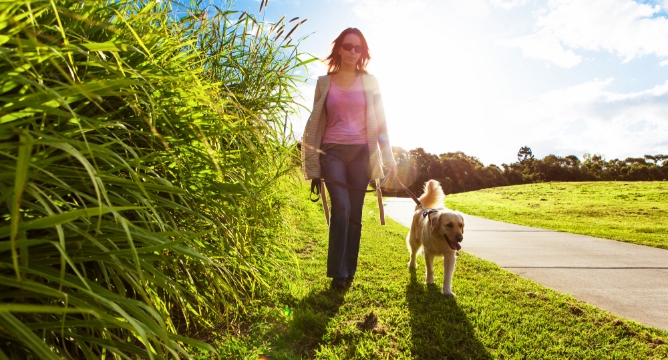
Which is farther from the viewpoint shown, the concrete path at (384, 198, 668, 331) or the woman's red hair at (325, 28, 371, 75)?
the woman's red hair at (325, 28, 371, 75)

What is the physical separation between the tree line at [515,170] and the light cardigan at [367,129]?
3237 cm

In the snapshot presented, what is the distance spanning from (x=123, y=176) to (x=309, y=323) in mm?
1628

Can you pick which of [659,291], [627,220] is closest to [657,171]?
[627,220]

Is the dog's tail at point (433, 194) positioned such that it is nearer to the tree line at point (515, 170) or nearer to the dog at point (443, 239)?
the dog at point (443, 239)

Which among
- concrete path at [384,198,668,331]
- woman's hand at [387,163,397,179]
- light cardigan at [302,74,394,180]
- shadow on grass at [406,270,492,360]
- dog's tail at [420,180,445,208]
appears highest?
light cardigan at [302,74,394,180]

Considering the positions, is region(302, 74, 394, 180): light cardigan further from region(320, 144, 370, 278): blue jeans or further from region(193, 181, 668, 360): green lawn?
region(193, 181, 668, 360): green lawn

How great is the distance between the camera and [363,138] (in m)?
3.91

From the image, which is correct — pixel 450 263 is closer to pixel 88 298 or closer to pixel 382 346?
pixel 382 346

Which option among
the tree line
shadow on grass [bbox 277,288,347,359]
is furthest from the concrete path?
the tree line

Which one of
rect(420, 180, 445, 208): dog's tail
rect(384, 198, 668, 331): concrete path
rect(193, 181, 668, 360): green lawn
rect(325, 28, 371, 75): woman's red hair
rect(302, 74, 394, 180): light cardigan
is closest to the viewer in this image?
rect(193, 181, 668, 360): green lawn

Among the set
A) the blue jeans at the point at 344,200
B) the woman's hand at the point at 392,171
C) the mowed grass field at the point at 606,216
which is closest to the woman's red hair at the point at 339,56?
the blue jeans at the point at 344,200

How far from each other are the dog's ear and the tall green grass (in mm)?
1705

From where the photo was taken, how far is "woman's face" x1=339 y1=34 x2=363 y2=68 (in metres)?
3.99

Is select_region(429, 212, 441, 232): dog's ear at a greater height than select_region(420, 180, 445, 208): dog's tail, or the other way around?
select_region(420, 180, 445, 208): dog's tail
